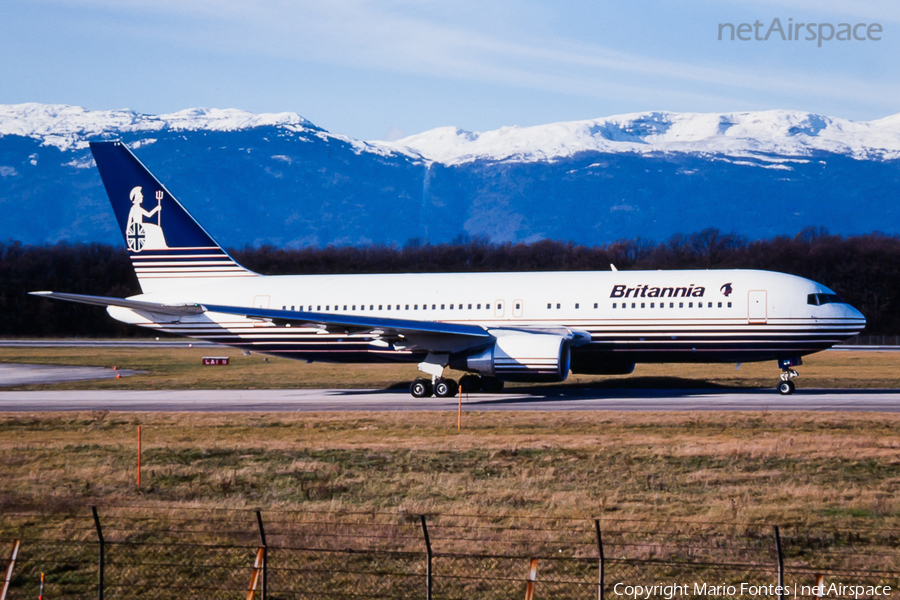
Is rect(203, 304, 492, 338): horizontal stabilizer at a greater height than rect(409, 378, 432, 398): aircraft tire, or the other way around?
rect(203, 304, 492, 338): horizontal stabilizer

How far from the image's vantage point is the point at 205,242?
39.8 meters

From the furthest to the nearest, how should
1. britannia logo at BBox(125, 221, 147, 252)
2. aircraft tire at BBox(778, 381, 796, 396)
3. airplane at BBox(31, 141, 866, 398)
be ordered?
britannia logo at BBox(125, 221, 147, 252) → aircraft tire at BBox(778, 381, 796, 396) → airplane at BBox(31, 141, 866, 398)

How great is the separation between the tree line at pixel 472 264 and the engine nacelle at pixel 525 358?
69061mm

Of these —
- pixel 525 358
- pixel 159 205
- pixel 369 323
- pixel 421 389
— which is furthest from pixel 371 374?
pixel 525 358

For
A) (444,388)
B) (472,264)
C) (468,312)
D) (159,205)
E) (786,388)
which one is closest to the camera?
(786,388)

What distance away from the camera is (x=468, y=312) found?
36.1 m

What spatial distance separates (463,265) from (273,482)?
102m

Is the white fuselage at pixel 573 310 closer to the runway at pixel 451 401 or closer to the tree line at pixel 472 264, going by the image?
the runway at pixel 451 401

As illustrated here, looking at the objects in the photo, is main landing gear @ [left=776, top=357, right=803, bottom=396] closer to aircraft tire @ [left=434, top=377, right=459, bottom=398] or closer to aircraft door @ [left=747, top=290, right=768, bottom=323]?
aircraft door @ [left=747, top=290, right=768, bottom=323]

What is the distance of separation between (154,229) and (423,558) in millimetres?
30727

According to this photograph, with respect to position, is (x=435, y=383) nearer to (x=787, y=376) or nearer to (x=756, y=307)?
(x=756, y=307)

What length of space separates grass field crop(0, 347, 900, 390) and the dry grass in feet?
45.9

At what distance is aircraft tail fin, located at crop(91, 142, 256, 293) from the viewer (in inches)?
1545

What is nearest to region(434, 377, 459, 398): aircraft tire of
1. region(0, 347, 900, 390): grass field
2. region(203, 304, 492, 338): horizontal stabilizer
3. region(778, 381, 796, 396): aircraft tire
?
region(203, 304, 492, 338): horizontal stabilizer
